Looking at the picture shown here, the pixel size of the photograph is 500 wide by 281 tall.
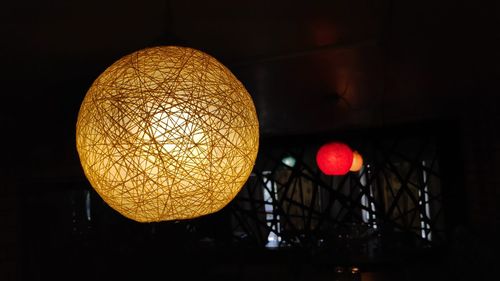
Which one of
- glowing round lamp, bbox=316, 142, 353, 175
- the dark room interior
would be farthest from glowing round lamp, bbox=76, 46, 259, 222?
glowing round lamp, bbox=316, 142, 353, 175

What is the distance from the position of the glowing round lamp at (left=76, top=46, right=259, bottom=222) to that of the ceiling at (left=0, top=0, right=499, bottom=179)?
0.20 m

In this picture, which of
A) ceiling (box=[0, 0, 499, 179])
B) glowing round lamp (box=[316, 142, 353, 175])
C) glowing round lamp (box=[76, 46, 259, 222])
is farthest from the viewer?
glowing round lamp (box=[316, 142, 353, 175])

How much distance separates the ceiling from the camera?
4.97 ft

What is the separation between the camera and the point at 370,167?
8.34 meters

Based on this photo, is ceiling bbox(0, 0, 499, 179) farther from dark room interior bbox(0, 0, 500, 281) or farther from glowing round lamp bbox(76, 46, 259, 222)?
glowing round lamp bbox(76, 46, 259, 222)

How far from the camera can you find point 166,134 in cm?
91

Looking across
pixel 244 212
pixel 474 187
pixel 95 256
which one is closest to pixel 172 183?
pixel 474 187

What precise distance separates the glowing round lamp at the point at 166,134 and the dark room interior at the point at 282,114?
196 mm

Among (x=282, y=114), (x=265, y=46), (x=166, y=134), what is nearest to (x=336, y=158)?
(x=282, y=114)

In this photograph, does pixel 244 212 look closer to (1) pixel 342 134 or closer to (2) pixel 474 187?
(1) pixel 342 134

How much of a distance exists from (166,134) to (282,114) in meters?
3.18

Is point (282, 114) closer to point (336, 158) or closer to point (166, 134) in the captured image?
point (336, 158)

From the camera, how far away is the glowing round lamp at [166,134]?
92 centimetres

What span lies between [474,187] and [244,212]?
13.2 feet
